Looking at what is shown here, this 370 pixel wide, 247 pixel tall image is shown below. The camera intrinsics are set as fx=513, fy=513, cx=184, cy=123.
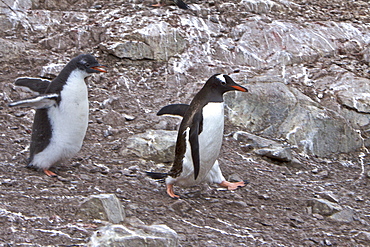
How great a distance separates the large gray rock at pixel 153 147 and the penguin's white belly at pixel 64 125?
33.0 inches

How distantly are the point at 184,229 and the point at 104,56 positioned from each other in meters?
4.04

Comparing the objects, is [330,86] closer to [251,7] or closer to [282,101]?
[282,101]

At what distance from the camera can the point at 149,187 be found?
4.66 metres

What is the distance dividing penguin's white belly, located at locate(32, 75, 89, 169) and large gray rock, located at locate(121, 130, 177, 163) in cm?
84

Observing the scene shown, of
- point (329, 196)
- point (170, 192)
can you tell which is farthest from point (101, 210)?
point (329, 196)

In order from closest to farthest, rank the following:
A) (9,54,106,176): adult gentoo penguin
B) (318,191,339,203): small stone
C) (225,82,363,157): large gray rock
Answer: (9,54,106,176): adult gentoo penguin → (318,191,339,203): small stone → (225,82,363,157): large gray rock

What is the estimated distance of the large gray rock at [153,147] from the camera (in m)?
5.36

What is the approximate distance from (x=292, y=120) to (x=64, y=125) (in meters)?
2.94

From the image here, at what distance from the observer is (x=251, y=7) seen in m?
8.02

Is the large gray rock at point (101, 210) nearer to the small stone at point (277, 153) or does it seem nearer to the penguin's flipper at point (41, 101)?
the penguin's flipper at point (41, 101)

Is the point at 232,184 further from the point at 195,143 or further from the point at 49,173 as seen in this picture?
the point at 49,173

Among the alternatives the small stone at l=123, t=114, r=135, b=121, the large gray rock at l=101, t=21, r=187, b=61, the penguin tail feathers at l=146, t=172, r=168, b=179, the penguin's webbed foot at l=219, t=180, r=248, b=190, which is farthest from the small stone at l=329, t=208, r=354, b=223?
the large gray rock at l=101, t=21, r=187, b=61

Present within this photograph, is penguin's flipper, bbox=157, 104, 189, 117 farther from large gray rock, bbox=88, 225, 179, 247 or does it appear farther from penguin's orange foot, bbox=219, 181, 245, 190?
large gray rock, bbox=88, 225, 179, 247

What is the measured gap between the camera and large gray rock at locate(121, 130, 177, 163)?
536cm
